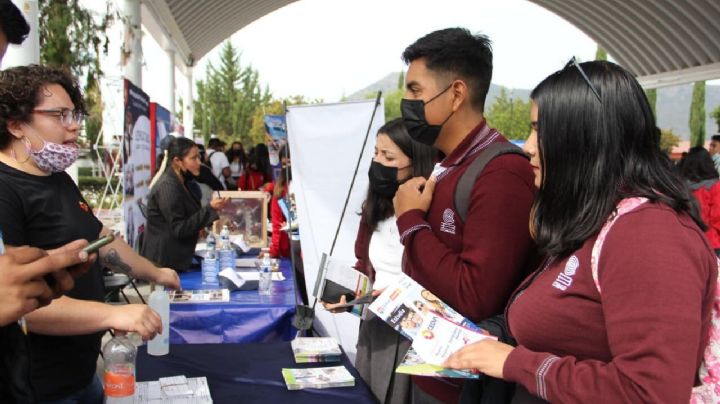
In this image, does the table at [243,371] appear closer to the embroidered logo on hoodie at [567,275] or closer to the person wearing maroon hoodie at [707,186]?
the embroidered logo on hoodie at [567,275]

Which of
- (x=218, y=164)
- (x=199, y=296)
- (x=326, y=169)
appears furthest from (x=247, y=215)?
(x=218, y=164)

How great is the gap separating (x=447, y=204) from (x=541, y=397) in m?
0.70

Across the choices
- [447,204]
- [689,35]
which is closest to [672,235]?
[447,204]

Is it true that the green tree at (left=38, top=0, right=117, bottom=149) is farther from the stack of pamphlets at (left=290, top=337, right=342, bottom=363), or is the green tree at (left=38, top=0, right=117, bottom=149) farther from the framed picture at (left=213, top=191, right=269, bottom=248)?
the stack of pamphlets at (left=290, top=337, right=342, bottom=363)

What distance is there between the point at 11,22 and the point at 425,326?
127cm

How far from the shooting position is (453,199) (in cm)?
170

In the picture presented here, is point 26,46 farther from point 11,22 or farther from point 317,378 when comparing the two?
point 317,378

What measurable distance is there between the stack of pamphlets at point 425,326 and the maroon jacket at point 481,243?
0.07 meters

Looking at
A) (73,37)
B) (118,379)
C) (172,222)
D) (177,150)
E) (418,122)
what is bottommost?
(118,379)

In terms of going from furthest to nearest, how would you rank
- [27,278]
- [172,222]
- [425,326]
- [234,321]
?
1. [172,222]
2. [234,321]
3. [425,326]
4. [27,278]

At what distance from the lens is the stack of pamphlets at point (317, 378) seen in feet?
6.28

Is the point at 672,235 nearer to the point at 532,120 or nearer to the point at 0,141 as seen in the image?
the point at 532,120

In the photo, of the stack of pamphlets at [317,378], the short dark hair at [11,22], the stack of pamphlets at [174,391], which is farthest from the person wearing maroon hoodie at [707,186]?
the short dark hair at [11,22]

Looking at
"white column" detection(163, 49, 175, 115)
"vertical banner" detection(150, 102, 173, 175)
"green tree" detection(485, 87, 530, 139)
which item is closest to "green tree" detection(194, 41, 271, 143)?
"green tree" detection(485, 87, 530, 139)
